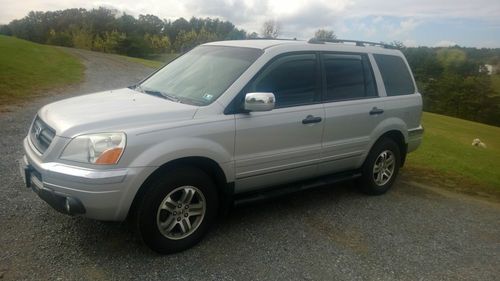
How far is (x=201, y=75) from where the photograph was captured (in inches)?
174

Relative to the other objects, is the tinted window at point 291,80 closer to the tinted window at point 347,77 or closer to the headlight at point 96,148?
the tinted window at point 347,77

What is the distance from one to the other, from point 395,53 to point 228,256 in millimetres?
3898

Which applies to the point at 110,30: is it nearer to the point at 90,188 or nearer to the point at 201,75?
the point at 201,75

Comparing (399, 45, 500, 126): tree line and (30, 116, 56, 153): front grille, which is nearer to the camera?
(30, 116, 56, 153): front grille

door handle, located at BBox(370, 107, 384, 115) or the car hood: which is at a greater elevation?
the car hood

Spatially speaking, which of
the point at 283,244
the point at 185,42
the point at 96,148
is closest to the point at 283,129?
the point at 283,244

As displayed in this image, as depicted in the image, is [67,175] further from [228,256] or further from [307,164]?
[307,164]

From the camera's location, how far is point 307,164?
465cm

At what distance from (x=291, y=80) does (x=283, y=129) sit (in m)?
0.58

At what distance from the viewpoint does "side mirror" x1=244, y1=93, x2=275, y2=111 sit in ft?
12.3

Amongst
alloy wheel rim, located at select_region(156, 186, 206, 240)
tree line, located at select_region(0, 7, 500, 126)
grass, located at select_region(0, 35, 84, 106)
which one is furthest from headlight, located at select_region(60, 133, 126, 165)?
tree line, located at select_region(0, 7, 500, 126)

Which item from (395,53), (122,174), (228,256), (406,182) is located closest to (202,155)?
(122,174)

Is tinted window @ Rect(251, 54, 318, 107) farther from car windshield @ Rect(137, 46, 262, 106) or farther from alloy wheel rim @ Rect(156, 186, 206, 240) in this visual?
alloy wheel rim @ Rect(156, 186, 206, 240)

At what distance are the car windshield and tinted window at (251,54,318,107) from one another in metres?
0.23
